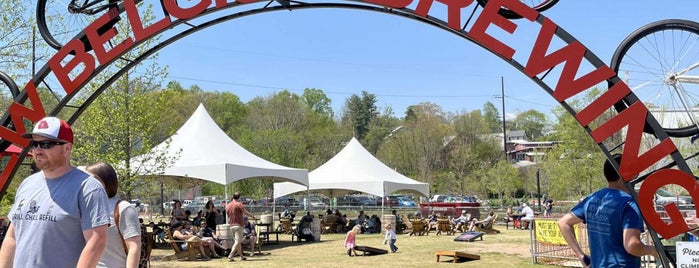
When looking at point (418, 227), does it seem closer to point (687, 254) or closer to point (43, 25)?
point (43, 25)

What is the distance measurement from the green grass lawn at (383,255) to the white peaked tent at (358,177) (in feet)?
13.1

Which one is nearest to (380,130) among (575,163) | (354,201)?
(354,201)

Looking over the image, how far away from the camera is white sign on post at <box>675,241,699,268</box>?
6.91 m

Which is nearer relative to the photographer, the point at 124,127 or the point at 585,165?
the point at 124,127

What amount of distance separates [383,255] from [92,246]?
14.3 m

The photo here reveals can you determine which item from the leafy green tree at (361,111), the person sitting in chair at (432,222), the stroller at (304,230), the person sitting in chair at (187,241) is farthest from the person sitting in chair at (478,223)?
the leafy green tree at (361,111)

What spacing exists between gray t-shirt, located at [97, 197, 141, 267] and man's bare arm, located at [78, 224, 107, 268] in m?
0.78

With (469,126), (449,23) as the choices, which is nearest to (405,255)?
(449,23)

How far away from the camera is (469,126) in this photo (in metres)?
71.9

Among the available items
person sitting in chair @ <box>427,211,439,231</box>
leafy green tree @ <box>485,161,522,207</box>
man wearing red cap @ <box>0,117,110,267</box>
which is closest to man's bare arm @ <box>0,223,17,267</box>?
man wearing red cap @ <box>0,117,110,267</box>

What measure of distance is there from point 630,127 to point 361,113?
8971 cm

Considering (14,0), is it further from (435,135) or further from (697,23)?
(435,135)

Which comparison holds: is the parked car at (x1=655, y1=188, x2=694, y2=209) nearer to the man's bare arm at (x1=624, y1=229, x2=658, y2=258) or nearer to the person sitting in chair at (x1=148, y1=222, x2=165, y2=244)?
the man's bare arm at (x1=624, y1=229, x2=658, y2=258)

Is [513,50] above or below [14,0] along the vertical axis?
below
